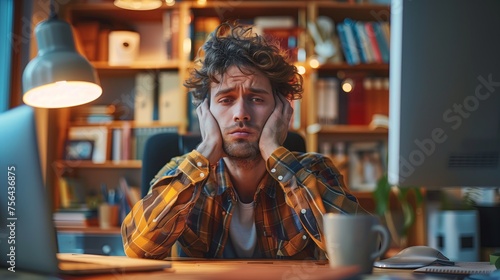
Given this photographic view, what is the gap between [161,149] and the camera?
191 cm

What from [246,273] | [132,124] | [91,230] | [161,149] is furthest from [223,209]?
[132,124]

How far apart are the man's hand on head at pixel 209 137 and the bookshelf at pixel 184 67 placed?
5.48 ft

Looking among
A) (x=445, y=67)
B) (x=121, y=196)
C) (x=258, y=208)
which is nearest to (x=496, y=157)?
(x=445, y=67)

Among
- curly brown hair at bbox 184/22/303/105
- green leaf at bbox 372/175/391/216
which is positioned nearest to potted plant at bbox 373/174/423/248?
green leaf at bbox 372/175/391/216

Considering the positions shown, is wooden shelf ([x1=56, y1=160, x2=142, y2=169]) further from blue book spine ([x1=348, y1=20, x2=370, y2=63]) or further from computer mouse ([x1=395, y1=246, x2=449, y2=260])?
computer mouse ([x1=395, y1=246, x2=449, y2=260])

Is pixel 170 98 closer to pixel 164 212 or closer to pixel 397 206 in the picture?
pixel 397 206

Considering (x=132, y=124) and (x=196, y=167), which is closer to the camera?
(x=196, y=167)

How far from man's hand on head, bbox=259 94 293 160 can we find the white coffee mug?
677 mm

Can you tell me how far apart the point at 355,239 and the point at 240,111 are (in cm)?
78

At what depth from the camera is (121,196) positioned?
3479mm

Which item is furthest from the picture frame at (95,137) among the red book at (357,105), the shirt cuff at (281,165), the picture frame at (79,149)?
the shirt cuff at (281,165)

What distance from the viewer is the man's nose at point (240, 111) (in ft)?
5.67

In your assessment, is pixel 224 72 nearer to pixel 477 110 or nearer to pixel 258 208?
pixel 258 208

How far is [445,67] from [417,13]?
11cm
